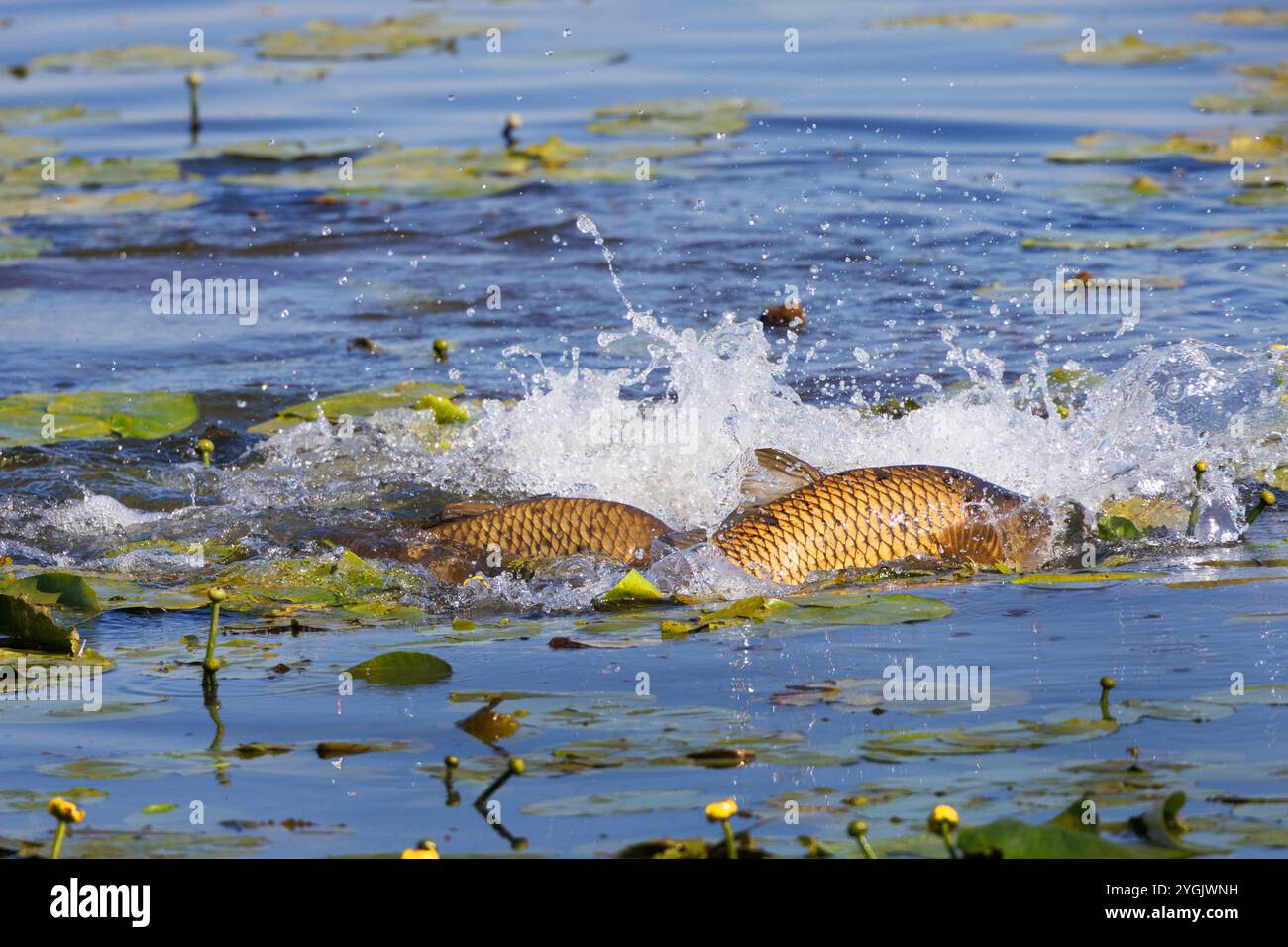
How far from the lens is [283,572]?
5.67 meters

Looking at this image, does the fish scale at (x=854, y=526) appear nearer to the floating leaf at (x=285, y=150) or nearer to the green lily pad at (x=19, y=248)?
the green lily pad at (x=19, y=248)

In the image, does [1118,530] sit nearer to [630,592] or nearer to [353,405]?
[630,592]

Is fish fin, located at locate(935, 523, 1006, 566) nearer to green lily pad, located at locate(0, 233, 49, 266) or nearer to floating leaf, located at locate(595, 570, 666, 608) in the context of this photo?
floating leaf, located at locate(595, 570, 666, 608)

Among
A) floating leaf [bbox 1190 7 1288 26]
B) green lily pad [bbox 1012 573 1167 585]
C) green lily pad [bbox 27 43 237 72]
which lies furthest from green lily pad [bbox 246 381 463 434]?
floating leaf [bbox 1190 7 1288 26]

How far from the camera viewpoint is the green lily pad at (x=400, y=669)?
440cm

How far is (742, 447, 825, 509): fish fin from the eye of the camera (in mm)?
5535

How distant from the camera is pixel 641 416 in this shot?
7.32m

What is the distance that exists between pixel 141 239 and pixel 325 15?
8.94m

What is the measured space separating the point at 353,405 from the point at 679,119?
6.47 m

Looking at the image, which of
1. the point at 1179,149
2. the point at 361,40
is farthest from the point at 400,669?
the point at 361,40

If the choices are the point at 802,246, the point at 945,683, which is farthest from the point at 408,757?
the point at 802,246

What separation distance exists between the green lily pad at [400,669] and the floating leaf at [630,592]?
0.82m

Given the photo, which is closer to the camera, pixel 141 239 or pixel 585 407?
pixel 585 407

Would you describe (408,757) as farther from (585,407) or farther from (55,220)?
(55,220)
